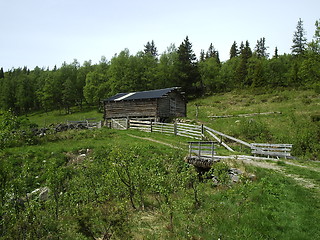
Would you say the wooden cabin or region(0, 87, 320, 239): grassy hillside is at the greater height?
the wooden cabin

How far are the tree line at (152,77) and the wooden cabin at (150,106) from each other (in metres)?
19.2

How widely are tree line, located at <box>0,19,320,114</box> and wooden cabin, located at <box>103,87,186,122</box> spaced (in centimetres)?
1923

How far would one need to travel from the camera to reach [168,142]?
2139 cm

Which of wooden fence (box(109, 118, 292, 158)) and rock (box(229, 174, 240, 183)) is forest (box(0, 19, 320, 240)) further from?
wooden fence (box(109, 118, 292, 158))

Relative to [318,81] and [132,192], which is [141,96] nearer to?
[318,81]

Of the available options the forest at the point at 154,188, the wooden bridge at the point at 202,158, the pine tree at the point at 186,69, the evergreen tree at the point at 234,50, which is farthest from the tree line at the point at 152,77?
the wooden bridge at the point at 202,158

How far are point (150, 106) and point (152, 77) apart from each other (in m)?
26.8

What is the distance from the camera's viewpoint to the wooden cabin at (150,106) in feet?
103

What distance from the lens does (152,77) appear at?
5712 cm

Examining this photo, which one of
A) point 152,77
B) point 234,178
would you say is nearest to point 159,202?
point 234,178

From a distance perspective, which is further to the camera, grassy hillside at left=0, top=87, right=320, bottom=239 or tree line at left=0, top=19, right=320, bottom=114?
tree line at left=0, top=19, right=320, bottom=114

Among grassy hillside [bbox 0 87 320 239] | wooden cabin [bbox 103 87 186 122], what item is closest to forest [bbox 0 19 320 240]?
grassy hillside [bbox 0 87 320 239]

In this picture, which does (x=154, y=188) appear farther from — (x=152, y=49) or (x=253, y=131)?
(x=152, y=49)

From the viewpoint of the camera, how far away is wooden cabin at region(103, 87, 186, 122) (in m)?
31.3
